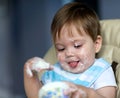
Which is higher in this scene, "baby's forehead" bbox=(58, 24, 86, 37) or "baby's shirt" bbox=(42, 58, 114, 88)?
"baby's forehead" bbox=(58, 24, 86, 37)

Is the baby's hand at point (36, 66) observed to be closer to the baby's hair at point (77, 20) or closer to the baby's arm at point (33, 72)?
the baby's arm at point (33, 72)

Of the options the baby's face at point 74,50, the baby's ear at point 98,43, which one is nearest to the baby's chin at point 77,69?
the baby's face at point 74,50

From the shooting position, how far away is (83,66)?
1167mm

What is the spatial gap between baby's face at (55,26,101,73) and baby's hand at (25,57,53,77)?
0.28ft

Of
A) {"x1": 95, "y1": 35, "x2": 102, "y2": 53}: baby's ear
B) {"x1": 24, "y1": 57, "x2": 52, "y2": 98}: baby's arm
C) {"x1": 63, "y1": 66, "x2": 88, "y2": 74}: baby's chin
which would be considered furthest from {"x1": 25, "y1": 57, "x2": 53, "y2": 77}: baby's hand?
{"x1": 95, "y1": 35, "x2": 102, "y2": 53}: baby's ear

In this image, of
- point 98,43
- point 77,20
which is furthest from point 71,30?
point 98,43

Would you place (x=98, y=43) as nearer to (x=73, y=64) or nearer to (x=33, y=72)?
(x=73, y=64)

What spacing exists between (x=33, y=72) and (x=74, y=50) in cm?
17

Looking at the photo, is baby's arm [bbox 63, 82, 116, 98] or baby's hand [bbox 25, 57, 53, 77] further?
baby's hand [bbox 25, 57, 53, 77]

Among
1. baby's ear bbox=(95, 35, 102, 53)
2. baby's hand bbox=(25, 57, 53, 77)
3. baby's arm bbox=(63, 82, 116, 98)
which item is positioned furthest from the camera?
baby's ear bbox=(95, 35, 102, 53)

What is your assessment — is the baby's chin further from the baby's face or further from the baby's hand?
the baby's hand

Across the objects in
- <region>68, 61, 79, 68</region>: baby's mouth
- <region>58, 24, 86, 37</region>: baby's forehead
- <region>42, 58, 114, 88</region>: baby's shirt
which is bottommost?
<region>42, 58, 114, 88</region>: baby's shirt

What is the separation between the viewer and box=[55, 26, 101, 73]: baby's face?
1133 millimetres

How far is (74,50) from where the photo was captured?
1.13 m
